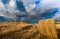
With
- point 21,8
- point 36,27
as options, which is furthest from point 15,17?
point 36,27

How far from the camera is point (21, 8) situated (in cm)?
214

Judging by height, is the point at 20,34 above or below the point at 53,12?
below

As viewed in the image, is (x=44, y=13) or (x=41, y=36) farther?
(x=44, y=13)

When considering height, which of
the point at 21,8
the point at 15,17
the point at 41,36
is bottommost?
the point at 41,36

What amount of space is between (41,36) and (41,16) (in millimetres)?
323

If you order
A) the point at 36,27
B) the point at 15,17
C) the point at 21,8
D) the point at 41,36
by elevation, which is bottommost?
the point at 41,36

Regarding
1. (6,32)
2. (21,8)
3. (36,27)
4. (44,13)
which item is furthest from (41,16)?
(6,32)

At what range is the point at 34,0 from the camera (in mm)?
2148

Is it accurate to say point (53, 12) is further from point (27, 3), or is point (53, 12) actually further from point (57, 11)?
point (27, 3)

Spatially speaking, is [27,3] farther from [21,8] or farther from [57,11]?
[57,11]

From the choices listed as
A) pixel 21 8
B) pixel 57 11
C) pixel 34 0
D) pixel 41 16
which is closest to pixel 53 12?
pixel 57 11

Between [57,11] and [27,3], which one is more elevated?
[27,3]

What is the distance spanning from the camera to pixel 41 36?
2.02 metres

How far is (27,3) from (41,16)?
30 centimetres
